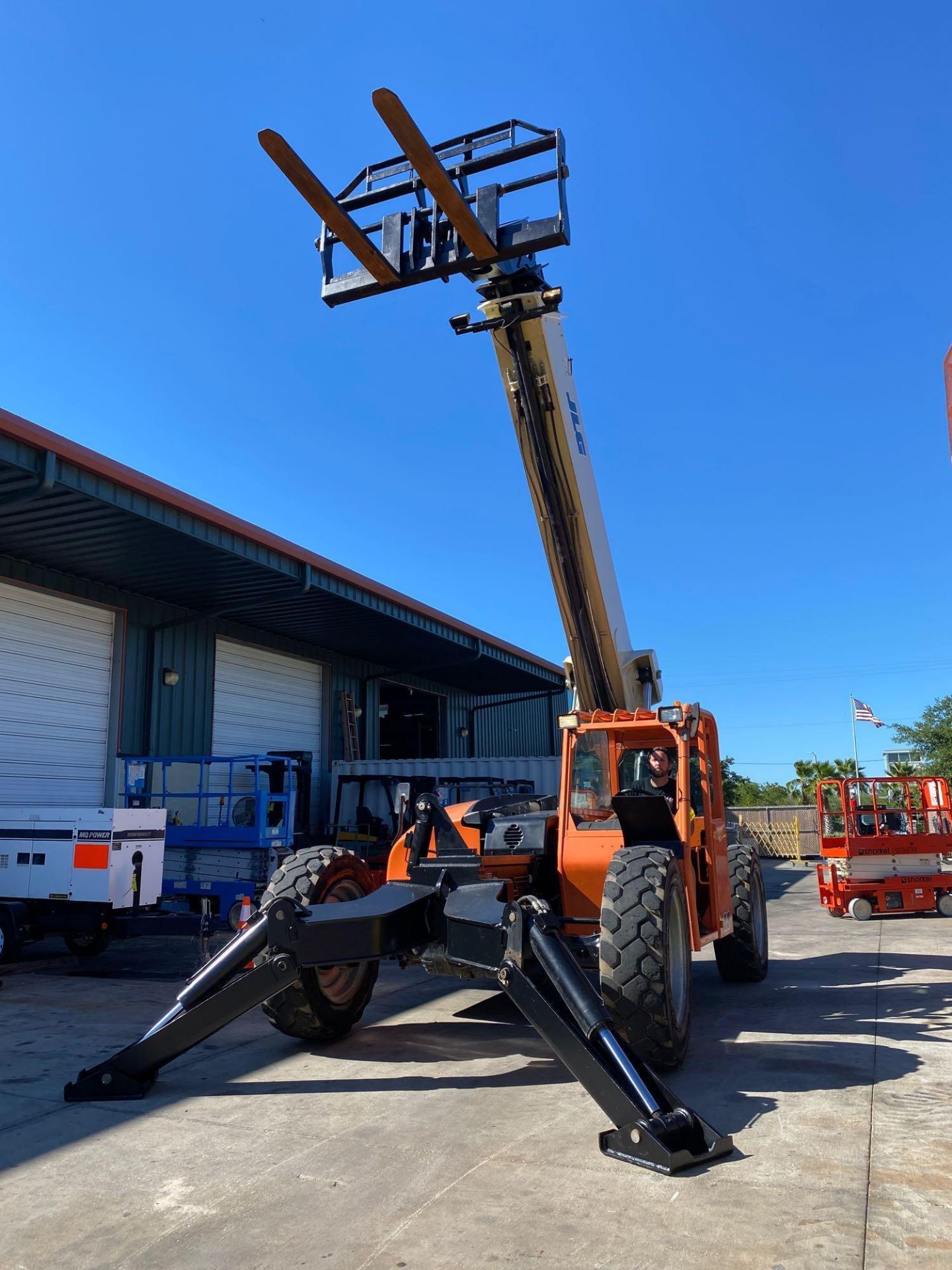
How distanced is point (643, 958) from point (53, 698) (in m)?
11.9

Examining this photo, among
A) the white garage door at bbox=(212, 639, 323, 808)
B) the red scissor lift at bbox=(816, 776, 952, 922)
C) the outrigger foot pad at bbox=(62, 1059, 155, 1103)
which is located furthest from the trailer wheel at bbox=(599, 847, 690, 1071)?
the white garage door at bbox=(212, 639, 323, 808)

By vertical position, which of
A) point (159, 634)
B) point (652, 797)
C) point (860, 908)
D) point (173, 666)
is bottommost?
point (860, 908)

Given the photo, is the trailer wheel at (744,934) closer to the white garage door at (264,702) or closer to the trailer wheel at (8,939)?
the trailer wheel at (8,939)

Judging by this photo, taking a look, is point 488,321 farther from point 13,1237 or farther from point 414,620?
point 414,620

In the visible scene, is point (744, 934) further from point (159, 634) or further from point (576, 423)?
point (159, 634)

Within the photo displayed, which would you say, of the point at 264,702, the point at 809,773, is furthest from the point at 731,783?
the point at 264,702

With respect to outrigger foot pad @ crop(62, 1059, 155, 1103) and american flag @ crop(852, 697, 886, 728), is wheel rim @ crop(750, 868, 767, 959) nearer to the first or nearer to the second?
outrigger foot pad @ crop(62, 1059, 155, 1103)

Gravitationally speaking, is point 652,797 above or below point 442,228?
below

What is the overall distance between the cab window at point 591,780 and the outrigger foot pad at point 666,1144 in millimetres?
3216

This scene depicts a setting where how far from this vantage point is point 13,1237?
3834mm

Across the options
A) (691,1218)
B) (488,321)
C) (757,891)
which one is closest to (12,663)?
(488,321)

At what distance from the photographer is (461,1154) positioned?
471cm

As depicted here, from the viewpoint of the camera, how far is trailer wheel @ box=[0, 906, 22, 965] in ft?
34.8

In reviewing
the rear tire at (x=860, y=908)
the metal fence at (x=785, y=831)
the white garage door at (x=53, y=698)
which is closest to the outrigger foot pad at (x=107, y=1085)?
the white garage door at (x=53, y=698)
